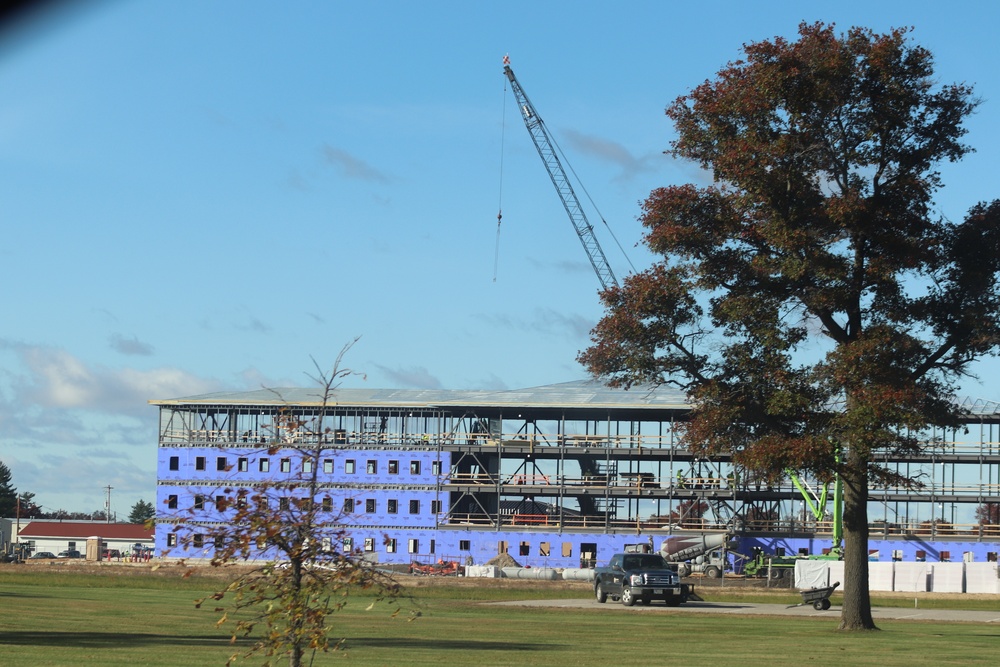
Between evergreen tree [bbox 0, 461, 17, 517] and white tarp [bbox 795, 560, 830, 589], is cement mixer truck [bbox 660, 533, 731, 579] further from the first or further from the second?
evergreen tree [bbox 0, 461, 17, 517]

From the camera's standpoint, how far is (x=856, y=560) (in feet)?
105

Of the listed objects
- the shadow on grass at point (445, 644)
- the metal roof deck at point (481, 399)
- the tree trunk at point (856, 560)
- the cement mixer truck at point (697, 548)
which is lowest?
the cement mixer truck at point (697, 548)


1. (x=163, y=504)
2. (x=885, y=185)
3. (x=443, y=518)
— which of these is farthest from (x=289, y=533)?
(x=163, y=504)

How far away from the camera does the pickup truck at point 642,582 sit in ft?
149

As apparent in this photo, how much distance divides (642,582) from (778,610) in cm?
480

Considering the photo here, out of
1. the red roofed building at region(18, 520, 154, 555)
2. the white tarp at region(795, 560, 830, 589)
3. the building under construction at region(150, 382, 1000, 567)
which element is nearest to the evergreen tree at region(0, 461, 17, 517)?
the red roofed building at region(18, 520, 154, 555)

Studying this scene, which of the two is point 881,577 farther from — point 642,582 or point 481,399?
point 481,399

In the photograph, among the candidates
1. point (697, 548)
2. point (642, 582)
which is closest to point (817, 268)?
point (642, 582)

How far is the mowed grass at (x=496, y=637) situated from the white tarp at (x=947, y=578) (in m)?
25.3

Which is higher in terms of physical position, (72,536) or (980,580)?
(980,580)

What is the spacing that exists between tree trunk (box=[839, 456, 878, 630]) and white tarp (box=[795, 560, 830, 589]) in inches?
1184

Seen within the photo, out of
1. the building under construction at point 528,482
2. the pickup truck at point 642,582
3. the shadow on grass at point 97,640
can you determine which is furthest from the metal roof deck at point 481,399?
the shadow on grass at point 97,640

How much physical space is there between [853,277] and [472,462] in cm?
7040

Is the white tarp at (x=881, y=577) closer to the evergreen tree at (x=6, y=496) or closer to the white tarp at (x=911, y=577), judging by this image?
the white tarp at (x=911, y=577)
